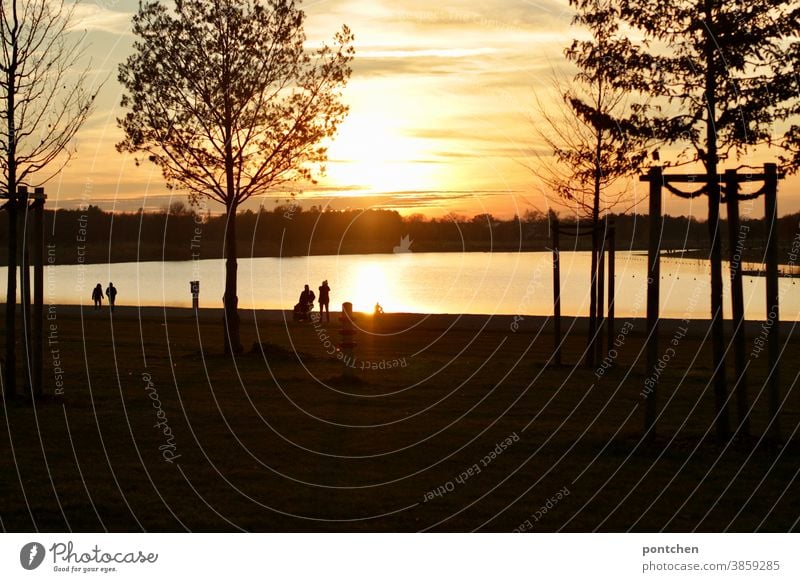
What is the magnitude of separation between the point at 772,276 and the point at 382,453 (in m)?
5.45

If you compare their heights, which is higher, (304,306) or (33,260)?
(33,260)

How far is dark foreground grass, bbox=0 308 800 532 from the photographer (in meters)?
10.4

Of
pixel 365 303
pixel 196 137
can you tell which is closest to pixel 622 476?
pixel 196 137

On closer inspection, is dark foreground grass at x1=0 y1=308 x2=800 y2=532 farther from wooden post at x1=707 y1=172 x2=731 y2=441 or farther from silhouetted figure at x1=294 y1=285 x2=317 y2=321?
silhouetted figure at x1=294 y1=285 x2=317 y2=321

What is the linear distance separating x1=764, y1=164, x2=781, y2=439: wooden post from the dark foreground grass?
0.56 meters

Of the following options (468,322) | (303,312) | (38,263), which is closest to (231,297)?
(38,263)

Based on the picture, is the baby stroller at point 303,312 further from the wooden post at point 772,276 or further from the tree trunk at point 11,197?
the wooden post at point 772,276

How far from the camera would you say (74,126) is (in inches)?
659

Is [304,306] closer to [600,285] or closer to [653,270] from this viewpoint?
[600,285]

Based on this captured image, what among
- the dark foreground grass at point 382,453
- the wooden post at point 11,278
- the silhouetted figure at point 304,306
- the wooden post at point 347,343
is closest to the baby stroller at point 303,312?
the silhouetted figure at point 304,306

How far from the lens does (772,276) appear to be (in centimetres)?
1317

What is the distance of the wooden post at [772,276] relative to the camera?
12.7m

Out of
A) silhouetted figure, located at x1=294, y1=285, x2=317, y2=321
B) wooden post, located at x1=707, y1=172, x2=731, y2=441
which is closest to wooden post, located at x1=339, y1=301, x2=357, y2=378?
wooden post, located at x1=707, y1=172, x2=731, y2=441

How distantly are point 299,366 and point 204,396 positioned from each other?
534 centimetres
